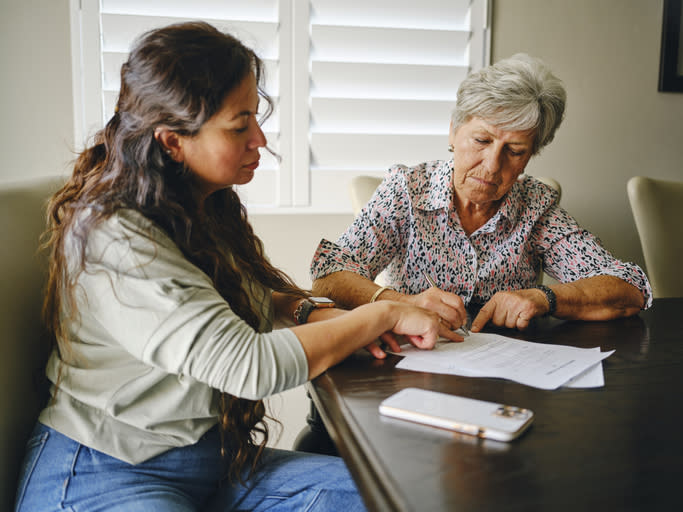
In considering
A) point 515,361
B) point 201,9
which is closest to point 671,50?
point 201,9

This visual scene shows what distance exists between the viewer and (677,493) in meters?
0.53

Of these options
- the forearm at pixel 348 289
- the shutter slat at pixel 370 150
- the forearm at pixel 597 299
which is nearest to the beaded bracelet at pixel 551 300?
the forearm at pixel 597 299

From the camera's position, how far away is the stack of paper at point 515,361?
832 mm

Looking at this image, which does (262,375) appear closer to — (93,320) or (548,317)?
(93,320)

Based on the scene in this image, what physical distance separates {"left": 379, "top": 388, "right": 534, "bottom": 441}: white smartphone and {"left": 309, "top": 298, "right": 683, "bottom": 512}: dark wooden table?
0.01m

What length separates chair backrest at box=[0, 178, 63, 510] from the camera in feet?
2.71

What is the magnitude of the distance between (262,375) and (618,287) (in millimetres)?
921

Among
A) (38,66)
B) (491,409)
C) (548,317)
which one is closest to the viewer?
(491,409)

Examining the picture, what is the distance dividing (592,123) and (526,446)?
74.4 inches

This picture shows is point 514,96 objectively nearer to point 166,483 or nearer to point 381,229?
point 381,229

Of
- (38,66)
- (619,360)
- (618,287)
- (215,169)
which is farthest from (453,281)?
(38,66)

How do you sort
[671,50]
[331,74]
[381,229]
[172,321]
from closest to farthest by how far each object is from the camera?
[172,321]
[381,229]
[331,74]
[671,50]

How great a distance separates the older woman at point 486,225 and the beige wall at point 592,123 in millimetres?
546

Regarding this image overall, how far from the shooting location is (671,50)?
218 centimetres
